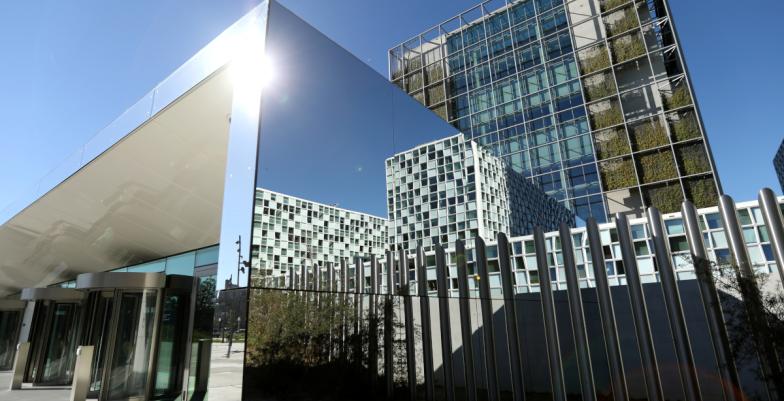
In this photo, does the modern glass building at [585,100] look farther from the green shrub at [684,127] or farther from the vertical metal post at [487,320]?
the vertical metal post at [487,320]

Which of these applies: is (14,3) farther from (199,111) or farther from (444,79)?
(444,79)

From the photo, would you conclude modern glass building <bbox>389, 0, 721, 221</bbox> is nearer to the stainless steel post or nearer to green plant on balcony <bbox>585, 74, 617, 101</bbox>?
green plant on balcony <bbox>585, 74, 617, 101</bbox>

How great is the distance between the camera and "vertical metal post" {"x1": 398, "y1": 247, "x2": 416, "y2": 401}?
498 cm

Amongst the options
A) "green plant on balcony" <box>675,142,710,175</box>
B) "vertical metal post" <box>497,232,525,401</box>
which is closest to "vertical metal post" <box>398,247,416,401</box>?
"vertical metal post" <box>497,232,525,401</box>

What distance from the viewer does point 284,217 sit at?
3627 mm

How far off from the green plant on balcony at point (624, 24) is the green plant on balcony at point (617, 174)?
7.93 m

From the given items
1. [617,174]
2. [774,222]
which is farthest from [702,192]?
[774,222]

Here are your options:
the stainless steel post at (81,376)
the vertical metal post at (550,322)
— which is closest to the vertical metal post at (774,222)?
the vertical metal post at (550,322)

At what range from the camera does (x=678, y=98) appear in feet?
71.7

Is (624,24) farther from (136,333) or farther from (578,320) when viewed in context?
(136,333)

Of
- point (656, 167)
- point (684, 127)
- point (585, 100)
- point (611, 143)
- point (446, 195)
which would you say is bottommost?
point (446, 195)

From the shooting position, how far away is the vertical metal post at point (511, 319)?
6062mm

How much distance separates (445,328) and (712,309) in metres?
4.23

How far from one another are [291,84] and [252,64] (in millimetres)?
397
